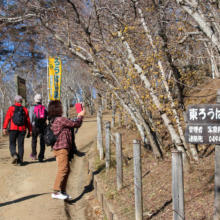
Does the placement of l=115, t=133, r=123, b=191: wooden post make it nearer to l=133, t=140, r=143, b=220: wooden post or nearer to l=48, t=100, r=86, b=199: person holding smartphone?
l=48, t=100, r=86, b=199: person holding smartphone

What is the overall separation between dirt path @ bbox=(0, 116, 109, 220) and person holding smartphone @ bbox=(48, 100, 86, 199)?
0.34 metres

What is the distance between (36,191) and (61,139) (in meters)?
1.53

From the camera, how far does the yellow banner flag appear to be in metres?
13.6

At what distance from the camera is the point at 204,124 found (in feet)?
9.20

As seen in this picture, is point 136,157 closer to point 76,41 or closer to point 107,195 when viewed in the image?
point 107,195

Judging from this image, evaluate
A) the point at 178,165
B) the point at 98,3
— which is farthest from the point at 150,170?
the point at 98,3

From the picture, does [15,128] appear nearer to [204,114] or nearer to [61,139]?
[61,139]

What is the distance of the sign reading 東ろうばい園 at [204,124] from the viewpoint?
2762mm

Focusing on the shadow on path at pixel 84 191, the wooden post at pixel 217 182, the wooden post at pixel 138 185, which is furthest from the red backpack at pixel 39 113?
the wooden post at pixel 217 182

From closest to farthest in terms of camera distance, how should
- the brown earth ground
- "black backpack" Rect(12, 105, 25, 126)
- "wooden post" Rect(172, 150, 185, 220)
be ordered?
"wooden post" Rect(172, 150, 185, 220), the brown earth ground, "black backpack" Rect(12, 105, 25, 126)

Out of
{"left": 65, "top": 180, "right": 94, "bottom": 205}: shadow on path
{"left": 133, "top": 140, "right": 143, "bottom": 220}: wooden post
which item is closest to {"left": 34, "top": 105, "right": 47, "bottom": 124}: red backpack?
{"left": 65, "top": 180, "right": 94, "bottom": 205}: shadow on path

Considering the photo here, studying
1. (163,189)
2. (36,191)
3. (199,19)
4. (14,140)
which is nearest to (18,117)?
(14,140)

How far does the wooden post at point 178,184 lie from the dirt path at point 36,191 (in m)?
2.58

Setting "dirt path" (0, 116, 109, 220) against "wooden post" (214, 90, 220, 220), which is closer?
"wooden post" (214, 90, 220, 220)
